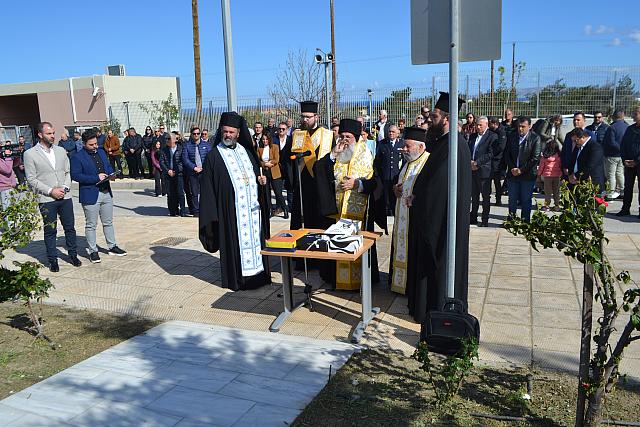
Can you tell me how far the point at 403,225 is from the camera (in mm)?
6051

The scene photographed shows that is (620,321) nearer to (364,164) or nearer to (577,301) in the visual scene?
(577,301)

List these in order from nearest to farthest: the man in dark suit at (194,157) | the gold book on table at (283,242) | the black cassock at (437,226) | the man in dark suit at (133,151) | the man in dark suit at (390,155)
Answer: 1. the black cassock at (437,226)
2. the gold book on table at (283,242)
3. the man in dark suit at (390,155)
4. the man in dark suit at (194,157)
5. the man in dark suit at (133,151)

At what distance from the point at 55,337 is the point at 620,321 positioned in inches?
215

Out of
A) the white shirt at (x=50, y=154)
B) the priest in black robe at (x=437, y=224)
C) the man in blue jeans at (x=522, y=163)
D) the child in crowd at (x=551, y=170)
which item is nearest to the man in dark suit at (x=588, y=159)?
the man in blue jeans at (x=522, y=163)

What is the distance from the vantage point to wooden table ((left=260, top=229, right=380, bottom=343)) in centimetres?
510

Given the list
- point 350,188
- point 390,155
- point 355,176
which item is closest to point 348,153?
point 355,176

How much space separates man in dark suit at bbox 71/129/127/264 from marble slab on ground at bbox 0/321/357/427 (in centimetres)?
338

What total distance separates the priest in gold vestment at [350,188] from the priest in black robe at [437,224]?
101cm

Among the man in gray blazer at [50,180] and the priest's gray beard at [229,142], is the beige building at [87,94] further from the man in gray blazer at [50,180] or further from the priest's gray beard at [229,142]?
the priest's gray beard at [229,142]

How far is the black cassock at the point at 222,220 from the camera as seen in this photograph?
22.0 ft

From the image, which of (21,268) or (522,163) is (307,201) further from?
(522,163)

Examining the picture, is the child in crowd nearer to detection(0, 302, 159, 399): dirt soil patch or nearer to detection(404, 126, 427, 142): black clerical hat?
detection(404, 126, 427, 142): black clerical hat

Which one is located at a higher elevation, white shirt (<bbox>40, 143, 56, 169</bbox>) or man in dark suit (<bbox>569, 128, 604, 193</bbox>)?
white shirt (<bbox>40, 143, 56, 169</bbox>)

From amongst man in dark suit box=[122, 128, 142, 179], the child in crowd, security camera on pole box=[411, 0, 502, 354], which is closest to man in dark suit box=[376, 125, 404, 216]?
the child in crowd
